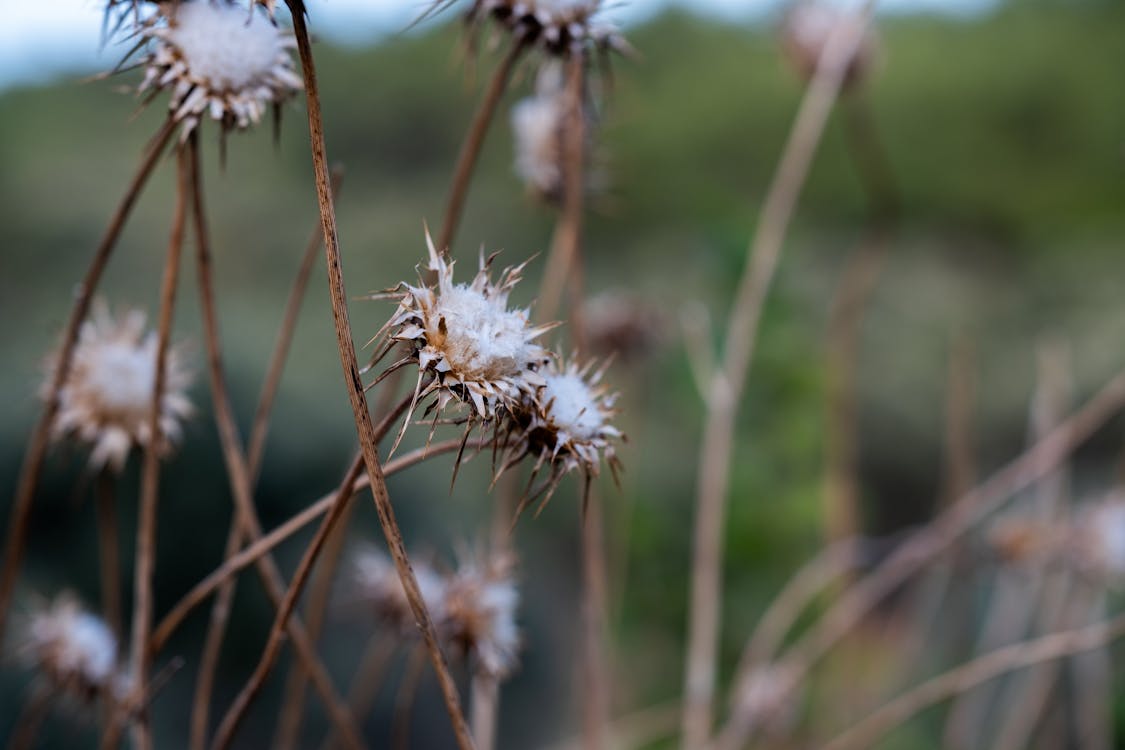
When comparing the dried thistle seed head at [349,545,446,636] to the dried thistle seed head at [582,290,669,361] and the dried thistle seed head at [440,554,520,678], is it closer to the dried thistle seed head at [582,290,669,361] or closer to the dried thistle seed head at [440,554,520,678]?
the dried thistle seed head at [440,554,520,678]

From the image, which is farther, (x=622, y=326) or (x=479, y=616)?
(x=622, y=326)

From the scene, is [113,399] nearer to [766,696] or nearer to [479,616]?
[479,616]

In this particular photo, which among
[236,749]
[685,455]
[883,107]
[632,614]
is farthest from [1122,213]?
[236,749]

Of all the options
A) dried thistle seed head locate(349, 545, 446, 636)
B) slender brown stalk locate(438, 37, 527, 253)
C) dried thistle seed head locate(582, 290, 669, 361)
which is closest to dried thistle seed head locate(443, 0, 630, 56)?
slender brown stalk locate(438, 37, 527, 253)

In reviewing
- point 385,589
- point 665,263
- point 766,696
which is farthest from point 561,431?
point 665,263

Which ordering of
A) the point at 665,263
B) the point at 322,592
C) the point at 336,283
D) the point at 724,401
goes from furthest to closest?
1. the point at 665,263
2. the point at 724,401
3. the point at 322,592
4. the point at 336,283

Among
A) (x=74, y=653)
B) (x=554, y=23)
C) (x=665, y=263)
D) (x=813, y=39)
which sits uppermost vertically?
(x=665, y=263)
